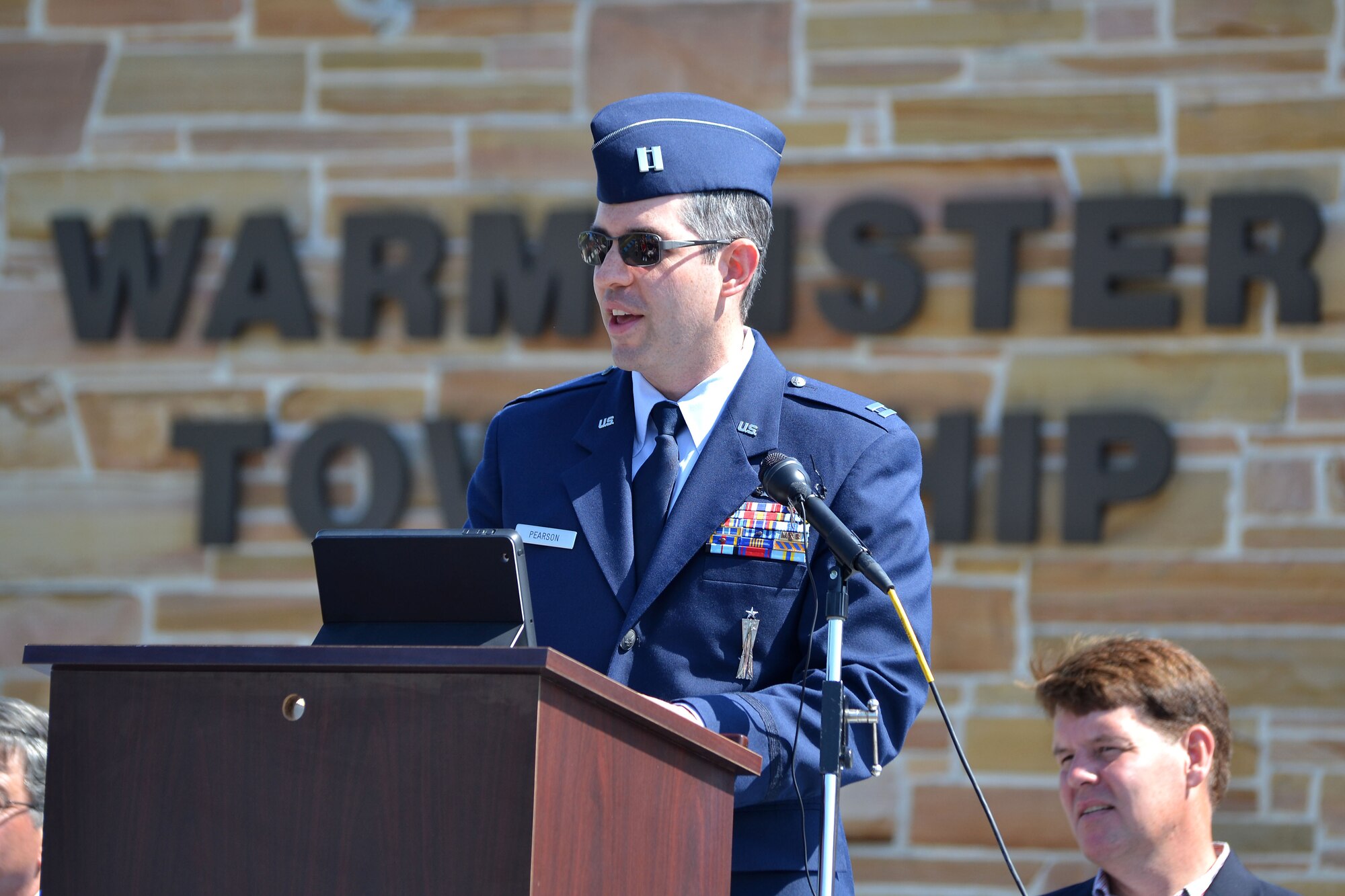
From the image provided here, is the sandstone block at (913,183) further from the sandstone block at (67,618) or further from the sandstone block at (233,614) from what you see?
the sandstone block at (67,618)

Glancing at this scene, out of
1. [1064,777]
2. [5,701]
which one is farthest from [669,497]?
[5,701]

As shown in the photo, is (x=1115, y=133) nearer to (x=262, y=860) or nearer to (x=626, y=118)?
(x=626, y=118)

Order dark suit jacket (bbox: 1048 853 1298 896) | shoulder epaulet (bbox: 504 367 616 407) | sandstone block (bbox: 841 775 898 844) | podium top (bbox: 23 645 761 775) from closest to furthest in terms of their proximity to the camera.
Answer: podium top (bbox: 23 645 761 775) → shoulder epaulet (bbox: 504 367 616 407) → dark suit jacket (bbox: 1048 853 1298 896) → sandstone block (bbox: 841 775 898 844)

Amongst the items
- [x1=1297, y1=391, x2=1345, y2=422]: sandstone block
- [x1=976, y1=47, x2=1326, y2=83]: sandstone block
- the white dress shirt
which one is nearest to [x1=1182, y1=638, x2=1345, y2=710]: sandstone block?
[x1=1297, y1=391, x2=1345, y2=422]: sandstone block

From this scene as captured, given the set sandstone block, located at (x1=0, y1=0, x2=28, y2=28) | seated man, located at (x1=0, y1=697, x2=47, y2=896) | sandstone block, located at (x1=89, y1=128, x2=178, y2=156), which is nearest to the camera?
seated man, located at (x1=0, y1=697, x2=47, y2=896)

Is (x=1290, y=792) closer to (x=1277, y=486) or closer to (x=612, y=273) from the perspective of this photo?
(x=1277, y=486)

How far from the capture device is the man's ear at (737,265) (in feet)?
7.40

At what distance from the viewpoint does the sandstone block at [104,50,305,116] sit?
14.2 ft

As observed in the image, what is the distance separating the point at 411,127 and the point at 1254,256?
2093 mm

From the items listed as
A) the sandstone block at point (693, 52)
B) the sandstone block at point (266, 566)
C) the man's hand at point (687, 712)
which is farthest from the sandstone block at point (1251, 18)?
the man's hand at point (687, 712)

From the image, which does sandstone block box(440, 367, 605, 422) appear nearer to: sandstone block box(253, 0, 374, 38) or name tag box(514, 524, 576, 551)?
sandstone block box(253, 0, 374, 38)

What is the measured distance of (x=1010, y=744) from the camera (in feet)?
12.3

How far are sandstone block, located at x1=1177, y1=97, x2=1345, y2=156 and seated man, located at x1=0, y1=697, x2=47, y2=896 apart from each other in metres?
2.76

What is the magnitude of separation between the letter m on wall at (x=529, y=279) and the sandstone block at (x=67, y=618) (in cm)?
116
